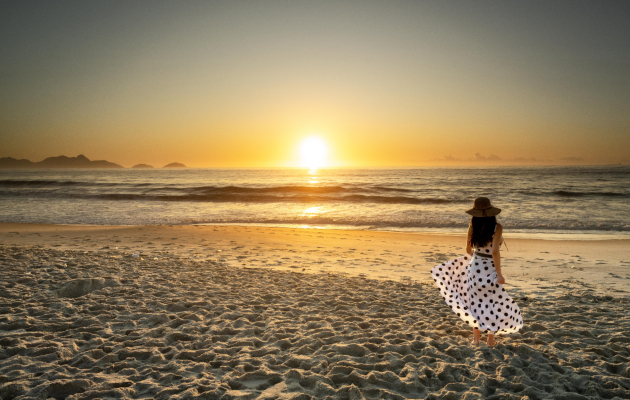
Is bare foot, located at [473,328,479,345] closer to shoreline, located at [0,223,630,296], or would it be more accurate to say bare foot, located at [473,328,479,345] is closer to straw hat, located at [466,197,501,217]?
straw hat, located at [466,197,501,217]

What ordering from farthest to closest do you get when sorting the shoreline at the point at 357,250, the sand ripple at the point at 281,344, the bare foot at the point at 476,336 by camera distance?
the shoreline at the point at 357,250 → the bare foot at the point at 476,336 → the sand ripple at the point at 281,344

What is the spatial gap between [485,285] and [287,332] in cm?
254

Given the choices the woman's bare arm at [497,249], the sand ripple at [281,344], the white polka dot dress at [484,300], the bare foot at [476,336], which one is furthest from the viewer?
the bare foot at [476,336]

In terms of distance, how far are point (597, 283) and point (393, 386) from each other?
6.27 metres

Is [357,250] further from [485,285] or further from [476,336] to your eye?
[485,285]

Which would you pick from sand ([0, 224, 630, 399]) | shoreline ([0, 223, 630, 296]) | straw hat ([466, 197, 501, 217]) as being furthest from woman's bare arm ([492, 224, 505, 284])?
shoreline ([0, 223, 630, 296])

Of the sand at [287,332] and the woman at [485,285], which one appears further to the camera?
the woman at [485,285]

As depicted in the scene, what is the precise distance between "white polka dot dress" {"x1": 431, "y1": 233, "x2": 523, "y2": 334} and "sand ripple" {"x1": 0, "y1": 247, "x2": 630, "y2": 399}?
306 mm

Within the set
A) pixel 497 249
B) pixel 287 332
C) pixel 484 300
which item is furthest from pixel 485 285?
pixel 287 332

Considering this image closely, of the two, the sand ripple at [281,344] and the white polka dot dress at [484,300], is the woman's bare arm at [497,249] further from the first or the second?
the sand ripple at [281,344]

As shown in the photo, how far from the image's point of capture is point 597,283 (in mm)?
7258

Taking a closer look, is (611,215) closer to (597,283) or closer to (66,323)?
(597,283)

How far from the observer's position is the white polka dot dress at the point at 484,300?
13.9ft

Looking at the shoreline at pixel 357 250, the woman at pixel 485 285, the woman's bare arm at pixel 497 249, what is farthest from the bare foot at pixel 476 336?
the shoreline at pixel 357 250
